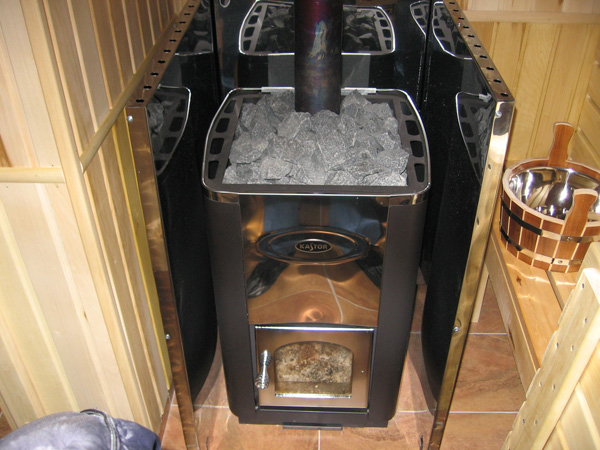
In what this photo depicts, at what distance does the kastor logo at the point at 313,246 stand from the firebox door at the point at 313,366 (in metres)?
0.24

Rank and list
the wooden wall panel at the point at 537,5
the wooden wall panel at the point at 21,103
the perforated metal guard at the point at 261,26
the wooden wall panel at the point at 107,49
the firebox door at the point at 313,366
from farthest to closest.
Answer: the wooden wall panel at the point at 537,5 < the perforated metal guard at the point at 261,26 < the firebox door at the point at 313,366 < the wooden wall panel at the point at 107,49 < the wooden wall panel at the point at 21,103

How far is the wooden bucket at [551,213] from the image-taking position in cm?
122

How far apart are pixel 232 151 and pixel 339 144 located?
226 mm

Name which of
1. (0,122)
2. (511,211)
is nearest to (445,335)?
(511,211)

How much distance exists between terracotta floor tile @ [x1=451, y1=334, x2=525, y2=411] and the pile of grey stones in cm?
79

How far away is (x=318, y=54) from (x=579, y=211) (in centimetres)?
63

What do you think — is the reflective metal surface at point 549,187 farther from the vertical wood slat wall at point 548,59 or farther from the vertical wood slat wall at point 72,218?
the vertical wood slat wall at point 72,218

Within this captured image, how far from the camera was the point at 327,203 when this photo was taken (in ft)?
Answer: 3.60

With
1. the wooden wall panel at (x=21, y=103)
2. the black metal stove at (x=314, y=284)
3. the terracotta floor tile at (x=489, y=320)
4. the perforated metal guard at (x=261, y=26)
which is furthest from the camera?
the terracotta floor tile at (x=489, y=320)

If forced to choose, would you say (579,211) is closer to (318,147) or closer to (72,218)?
(318,147)

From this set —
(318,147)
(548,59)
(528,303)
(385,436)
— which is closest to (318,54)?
(318,147)

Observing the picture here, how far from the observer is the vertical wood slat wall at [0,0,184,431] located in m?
0.85

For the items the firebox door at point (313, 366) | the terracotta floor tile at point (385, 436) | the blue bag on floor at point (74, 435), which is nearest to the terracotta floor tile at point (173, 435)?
the firebox door at point (313, 366)

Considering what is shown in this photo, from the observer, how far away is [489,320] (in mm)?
1851
